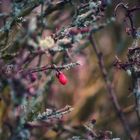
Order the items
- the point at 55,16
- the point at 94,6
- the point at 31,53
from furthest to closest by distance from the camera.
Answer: the point at 55,16, the point at 94,6, the point at 31,53

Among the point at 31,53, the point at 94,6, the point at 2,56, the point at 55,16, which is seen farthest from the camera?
the point at 55,16

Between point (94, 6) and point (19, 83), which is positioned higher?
point (94, 6)

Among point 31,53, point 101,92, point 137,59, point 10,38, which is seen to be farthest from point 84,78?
point 31,53

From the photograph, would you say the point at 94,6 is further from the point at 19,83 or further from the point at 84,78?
the point at 84,78

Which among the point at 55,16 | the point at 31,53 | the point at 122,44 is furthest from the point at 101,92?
the point at 31,53

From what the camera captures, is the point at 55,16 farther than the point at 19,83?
Yes

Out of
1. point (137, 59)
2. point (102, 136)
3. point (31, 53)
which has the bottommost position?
point (102, 136)

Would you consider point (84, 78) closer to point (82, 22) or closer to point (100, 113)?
point (100, 113)

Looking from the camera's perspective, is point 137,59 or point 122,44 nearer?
point 137,59

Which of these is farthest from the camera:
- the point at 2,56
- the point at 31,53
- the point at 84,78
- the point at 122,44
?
the point at 84,78
